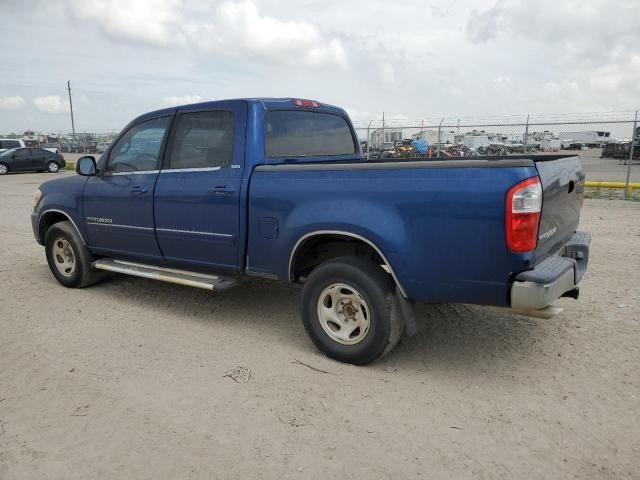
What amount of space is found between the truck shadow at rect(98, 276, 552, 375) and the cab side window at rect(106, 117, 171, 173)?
136 cm

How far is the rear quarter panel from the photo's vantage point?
3084mm

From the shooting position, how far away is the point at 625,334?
4.23 meters

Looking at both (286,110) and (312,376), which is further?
(286,110)

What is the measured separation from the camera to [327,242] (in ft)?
13.1

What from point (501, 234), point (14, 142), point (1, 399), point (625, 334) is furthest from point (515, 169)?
point (14, 142)

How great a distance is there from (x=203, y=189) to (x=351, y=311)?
160 centimetres

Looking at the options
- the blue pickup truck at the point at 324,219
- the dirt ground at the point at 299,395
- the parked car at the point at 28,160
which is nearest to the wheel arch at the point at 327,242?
the blue pickup truck at the point at 324,219

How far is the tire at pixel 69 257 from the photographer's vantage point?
560cm

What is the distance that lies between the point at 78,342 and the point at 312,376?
6.55 ft

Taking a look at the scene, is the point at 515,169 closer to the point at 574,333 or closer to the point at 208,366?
the point at 574,333

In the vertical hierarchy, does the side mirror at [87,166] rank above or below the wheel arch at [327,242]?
above

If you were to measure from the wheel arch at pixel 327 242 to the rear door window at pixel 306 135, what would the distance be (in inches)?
36.2

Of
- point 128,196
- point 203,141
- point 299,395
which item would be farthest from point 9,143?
point 299,395

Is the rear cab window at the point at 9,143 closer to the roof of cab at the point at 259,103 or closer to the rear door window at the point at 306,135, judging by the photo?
the roof of cab at the point at 259,103
